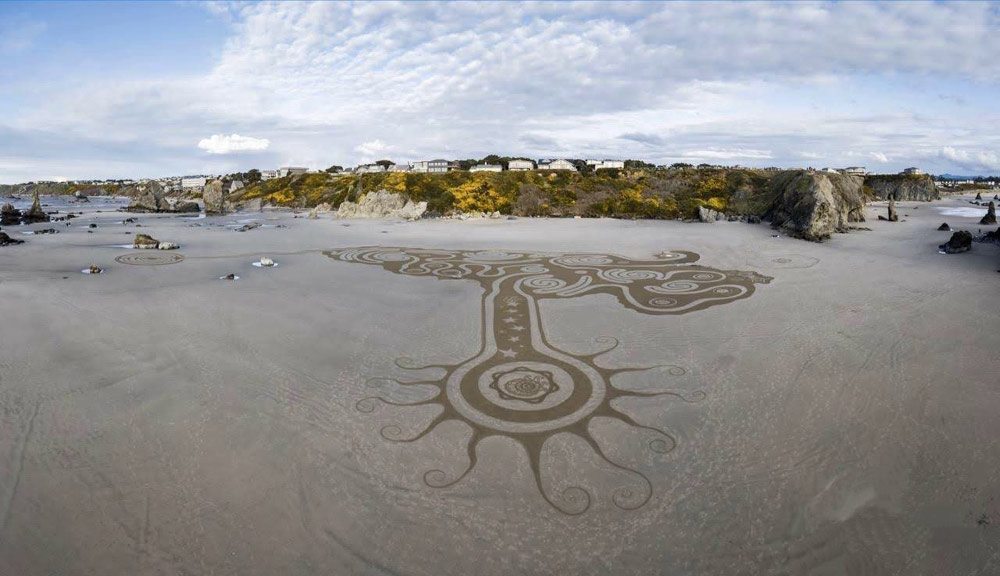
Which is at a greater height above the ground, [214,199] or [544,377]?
[214,199]

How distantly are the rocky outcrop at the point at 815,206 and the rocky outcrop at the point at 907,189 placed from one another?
174 feet

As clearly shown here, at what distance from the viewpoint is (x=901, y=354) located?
13.3 meters

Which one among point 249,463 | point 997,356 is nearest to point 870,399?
point 997,356

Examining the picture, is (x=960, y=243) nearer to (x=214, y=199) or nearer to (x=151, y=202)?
(x=214, y=199)

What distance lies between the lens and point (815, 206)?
127ft

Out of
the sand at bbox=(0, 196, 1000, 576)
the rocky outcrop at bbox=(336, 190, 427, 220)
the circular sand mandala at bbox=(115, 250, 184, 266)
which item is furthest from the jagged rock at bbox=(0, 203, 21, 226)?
the sand at bbox=(0, 196, 1000, 576)

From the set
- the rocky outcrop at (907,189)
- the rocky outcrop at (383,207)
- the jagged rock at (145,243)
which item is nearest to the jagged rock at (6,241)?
the jagged rock at (145,243)

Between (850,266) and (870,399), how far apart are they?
18564mm

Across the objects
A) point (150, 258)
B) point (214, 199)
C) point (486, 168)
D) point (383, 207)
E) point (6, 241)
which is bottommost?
point (150, 258)

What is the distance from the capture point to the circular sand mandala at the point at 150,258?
25523 mm

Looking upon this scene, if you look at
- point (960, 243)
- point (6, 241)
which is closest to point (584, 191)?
point (960, 243)

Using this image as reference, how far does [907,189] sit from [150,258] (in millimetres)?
124933

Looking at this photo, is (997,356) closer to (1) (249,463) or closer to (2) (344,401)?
(2) (344,401)

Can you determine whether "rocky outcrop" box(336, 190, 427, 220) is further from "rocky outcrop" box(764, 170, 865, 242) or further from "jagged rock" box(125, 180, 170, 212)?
"rocky outcrop" box(764, 170, 865, 242)
